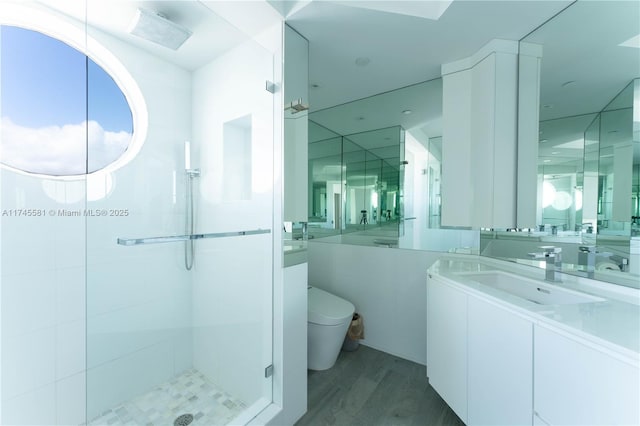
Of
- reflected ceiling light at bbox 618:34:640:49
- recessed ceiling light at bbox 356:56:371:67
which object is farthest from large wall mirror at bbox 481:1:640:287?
recessed ceiling light at bbox 356:56:371:67

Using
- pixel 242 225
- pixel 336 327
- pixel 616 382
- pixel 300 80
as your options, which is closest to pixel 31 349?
pixel 242 225

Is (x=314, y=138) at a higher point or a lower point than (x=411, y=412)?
higher

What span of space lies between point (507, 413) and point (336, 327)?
1.08 m

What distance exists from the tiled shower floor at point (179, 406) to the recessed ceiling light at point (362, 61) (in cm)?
245

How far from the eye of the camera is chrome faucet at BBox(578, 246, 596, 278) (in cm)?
134

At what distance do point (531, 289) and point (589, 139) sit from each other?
0.90 m

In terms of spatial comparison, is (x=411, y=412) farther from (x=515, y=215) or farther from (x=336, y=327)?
(x=515, y=215)

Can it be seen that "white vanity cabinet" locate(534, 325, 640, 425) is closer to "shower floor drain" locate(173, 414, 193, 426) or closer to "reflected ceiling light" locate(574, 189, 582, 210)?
"reflected ceiling light" locate(574, 189, 582, 210)

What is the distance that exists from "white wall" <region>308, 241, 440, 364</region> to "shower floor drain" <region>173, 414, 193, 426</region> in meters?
1.52

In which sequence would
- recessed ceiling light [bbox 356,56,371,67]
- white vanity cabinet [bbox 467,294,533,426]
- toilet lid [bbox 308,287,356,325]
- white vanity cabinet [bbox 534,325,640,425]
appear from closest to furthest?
white vanity cabinet [bbox 534,325,640,425] → white vanity cabinet [bbox 467,294,533,426] → recessed ceiling light [bbox 356,56,371,67] → toilet lid [bbox 308,287,356,325]

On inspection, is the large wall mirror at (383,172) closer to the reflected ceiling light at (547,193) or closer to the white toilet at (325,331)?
the reflected ceiling light at (547,193)

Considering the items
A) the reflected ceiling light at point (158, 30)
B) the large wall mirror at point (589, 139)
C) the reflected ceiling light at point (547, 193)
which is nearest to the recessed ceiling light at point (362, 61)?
the large wall mirror at point (589, 139)

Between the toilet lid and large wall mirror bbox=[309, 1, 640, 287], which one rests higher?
large wall mirror bbox=[309, 1, 640, 287]

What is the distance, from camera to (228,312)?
66.5 inches
